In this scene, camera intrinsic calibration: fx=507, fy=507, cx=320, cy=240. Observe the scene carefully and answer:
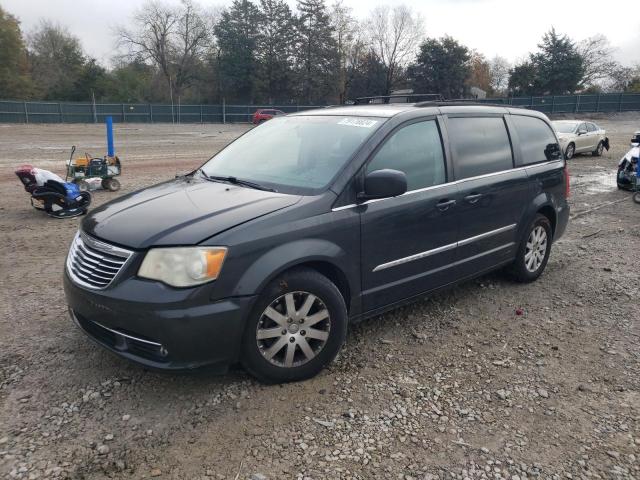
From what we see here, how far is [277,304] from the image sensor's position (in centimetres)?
312

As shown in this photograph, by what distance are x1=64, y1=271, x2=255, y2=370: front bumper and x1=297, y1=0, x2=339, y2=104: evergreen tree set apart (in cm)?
5704

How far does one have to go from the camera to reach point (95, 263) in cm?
309

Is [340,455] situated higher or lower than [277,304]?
lower

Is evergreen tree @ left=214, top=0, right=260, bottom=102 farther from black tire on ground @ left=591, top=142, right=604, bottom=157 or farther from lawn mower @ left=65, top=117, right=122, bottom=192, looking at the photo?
lawn mower @ left=65, top=117, right=122, bottom=192

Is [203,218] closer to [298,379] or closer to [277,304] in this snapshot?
[277,304]

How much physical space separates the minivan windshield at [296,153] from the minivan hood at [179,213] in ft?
0.76

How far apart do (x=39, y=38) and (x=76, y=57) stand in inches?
190

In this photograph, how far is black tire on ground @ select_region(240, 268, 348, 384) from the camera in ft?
9.98

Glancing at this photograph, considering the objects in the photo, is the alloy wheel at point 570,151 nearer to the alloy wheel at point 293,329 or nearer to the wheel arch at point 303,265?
the wheel arch at point 303,265

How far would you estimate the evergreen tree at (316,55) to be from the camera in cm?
5756

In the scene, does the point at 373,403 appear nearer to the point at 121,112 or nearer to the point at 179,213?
the point at 179,213

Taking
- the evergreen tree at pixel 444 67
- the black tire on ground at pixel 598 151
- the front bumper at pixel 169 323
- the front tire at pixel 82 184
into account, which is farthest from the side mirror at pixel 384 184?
the evergreen tree at pixel 444 67

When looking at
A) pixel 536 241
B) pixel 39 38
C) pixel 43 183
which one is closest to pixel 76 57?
pixel 39 38

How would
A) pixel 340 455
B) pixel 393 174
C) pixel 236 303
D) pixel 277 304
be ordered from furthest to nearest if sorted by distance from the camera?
pixel 393 174
pixel 277 304
pixel 236 303
pixel 340 455
